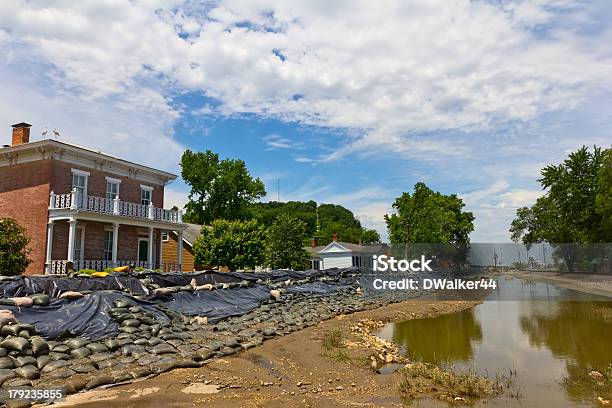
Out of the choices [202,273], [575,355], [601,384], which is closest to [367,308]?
[202,273]

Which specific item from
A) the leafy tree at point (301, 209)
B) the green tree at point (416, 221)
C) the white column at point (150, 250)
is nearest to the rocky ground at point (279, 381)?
the white column at point (150, 250)

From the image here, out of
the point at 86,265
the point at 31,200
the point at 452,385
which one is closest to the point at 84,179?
the point at 31,200

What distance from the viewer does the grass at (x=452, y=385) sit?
846 centimetres

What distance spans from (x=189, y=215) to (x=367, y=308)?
32355 millimetres

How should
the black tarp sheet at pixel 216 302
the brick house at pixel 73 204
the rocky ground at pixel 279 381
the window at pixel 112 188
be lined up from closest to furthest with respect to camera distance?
the rocky ground at pixel 279 381, the black tarp sheet at pixel 216 302, the brick house at pixel 73 204, the window at pixel 112 188

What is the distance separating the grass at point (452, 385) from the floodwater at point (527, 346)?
32 centimetres

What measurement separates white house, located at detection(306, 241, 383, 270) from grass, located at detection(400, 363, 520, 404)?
37466 millimetres

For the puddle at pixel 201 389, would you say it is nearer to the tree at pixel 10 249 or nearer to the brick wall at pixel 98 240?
the tree at pixel 10 249

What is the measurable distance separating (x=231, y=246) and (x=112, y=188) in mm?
8147

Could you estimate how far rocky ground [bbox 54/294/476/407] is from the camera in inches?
305

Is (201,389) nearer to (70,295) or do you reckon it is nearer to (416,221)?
(70,295)

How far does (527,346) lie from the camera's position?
14.2 meters

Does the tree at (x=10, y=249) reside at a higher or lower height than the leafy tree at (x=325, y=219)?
lower

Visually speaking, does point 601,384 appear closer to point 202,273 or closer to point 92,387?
point 92,387
